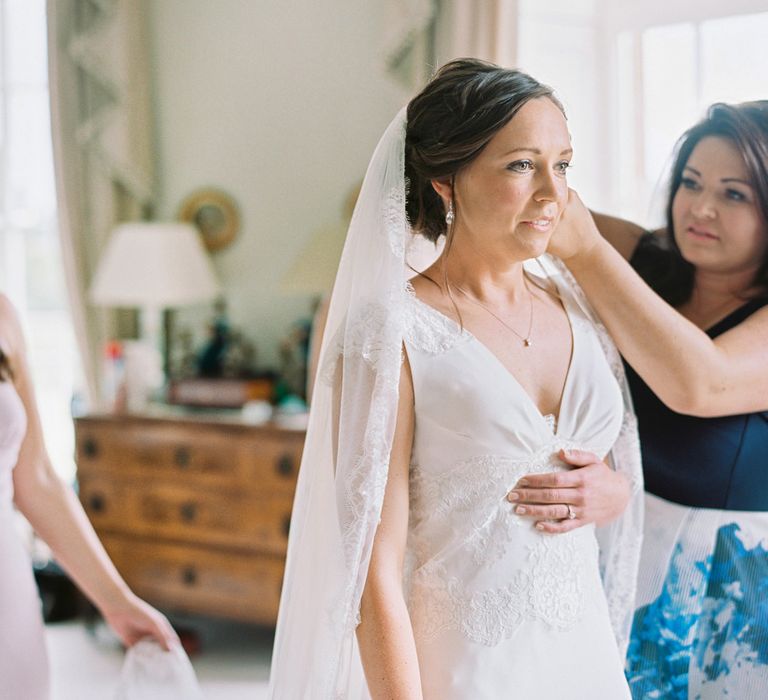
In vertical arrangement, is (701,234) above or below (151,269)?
above

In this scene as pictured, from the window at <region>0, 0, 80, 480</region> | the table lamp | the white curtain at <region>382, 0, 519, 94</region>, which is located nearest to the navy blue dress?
the white curtain at <region>382, 0, 519, 94</region>

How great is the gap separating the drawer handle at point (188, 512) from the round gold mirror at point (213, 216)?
44.9 inches

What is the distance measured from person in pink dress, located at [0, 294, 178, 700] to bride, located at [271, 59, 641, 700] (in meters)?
0.38

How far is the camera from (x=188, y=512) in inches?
147

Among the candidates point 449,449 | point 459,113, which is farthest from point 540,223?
point 449,449

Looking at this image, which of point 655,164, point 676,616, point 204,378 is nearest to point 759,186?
point 676,616

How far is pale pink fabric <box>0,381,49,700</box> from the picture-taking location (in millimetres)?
1652

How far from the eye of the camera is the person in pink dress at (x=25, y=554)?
1.67m

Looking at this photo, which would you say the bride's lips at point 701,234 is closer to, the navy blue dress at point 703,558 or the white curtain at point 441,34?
the navy blue dress at point 703,558

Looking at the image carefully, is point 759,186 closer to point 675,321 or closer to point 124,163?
point 675,321

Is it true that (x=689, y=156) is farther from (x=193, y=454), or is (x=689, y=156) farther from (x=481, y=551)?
(x=193, y=454)

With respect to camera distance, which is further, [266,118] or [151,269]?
[266,118]

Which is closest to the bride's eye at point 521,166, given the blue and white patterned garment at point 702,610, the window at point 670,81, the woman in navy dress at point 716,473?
the woman in navy dress at point 716,473

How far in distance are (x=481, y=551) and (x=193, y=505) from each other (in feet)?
8.15
